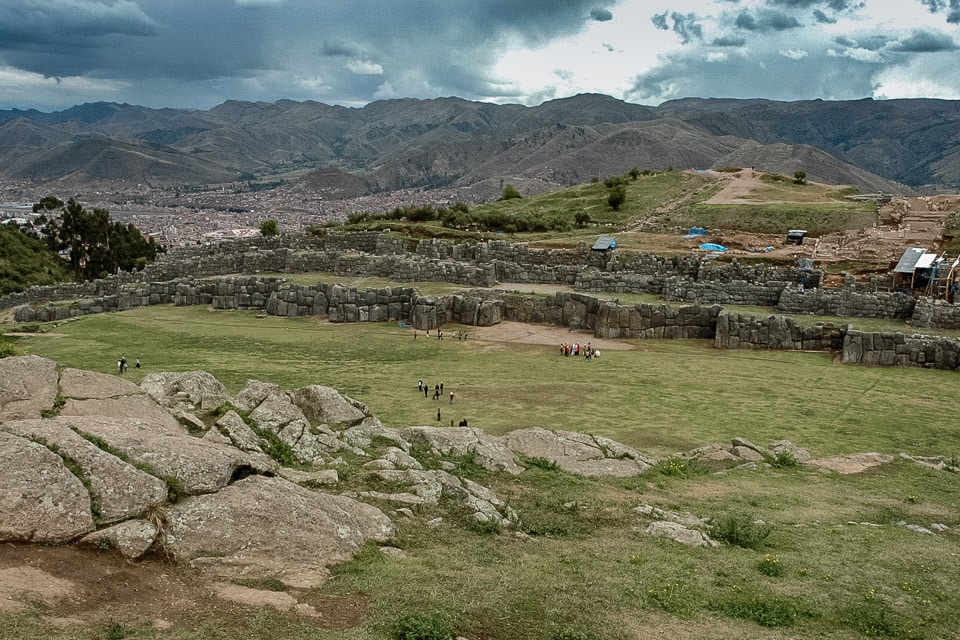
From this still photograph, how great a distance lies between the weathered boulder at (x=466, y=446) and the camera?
54.5 feet

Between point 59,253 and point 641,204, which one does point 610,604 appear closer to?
point 641,204

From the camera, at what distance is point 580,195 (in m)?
94.1

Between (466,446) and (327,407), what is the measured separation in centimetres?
319

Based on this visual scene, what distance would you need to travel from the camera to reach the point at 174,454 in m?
11.0

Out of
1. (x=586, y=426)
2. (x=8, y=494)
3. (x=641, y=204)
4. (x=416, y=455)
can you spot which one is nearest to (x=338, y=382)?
(x=586, y=426)

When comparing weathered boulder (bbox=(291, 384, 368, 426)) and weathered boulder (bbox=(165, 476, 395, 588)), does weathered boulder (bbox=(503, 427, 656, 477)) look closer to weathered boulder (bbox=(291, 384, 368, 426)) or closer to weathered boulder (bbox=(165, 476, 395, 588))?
weathered boulder (bbox=(291, 384, 368, 426))

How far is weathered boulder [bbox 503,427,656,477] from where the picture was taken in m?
18.1

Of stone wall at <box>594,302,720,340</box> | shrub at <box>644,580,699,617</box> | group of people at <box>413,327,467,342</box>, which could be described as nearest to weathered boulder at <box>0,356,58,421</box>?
shrub at <box>644,580,699,617</box>

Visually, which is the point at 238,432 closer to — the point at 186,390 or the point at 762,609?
the point at 186,390

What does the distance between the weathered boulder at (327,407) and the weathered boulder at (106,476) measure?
6230 millimetres

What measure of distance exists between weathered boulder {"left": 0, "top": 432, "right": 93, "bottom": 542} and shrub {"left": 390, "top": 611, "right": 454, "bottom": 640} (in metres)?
4.05

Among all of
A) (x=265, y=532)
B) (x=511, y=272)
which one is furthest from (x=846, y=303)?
(x=265, y=532)

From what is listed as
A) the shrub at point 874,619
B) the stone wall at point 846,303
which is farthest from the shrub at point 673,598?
the stone wall at point 846,303

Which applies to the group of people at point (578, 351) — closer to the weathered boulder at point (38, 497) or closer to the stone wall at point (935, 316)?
the stone wall at point (935, 316)
